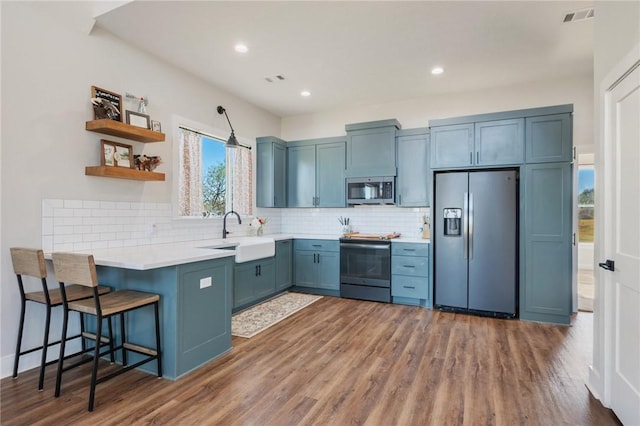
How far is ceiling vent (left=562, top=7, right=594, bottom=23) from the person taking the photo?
276 centimetres

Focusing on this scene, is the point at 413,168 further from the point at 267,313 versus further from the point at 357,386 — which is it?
the point at 357,386

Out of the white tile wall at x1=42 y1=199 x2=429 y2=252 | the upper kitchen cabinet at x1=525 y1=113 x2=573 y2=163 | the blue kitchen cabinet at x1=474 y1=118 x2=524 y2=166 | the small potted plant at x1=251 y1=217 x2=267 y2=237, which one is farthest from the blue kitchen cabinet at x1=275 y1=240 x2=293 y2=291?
the upper kitchen cabinet at x1=525 y1=113 x2=573 y2=163

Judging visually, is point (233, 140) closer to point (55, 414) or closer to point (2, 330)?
point (2, 330)

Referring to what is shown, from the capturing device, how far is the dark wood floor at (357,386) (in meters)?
2.02

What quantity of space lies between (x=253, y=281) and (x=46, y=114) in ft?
8.84

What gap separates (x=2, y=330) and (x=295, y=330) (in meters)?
2.39

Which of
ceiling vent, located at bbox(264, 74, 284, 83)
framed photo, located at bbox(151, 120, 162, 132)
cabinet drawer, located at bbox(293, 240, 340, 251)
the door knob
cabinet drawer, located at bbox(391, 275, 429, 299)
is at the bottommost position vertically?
cabinet drawer, located at bbox(391, 275, 429, 299)

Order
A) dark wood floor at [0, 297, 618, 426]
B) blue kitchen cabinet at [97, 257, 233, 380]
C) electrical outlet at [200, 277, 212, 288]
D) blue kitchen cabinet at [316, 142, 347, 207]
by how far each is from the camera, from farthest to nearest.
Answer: blue kitchen cabinet at [316, 142, 347, 207], electrical outlet at [200, 277, 212, 288], blue kitchen cabinet at [97, 257, 233, 380], dark wood floor at [0, 297, 618, 426]

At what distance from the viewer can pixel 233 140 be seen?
411 cm

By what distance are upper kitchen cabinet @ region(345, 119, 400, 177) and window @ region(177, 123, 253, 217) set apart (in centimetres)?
163

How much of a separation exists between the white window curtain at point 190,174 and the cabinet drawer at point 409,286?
9.13 feet

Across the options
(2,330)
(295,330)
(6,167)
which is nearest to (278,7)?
(6,167)

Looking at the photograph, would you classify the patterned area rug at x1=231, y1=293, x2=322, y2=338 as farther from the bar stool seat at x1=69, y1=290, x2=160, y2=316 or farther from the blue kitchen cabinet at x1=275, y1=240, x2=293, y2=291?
the bar stool seat at x1=69, y1=290, x2=160, y2=316

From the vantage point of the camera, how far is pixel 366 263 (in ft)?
15.3
